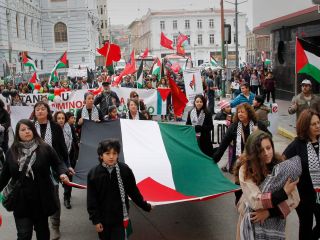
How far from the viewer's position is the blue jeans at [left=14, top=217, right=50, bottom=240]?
4.89 metres

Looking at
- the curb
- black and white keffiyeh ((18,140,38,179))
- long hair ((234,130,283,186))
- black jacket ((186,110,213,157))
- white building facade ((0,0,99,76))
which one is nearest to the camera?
long hair ((234,130,283,186))

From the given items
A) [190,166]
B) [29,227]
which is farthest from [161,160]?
[29,227]

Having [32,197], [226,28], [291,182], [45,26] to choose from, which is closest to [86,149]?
[32,197]

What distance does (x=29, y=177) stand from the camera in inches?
190

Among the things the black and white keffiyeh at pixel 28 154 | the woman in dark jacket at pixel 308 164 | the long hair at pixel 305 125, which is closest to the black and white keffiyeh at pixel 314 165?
the woman in dark jacket at pixel 308 164

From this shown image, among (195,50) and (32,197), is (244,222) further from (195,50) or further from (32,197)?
(195,50)

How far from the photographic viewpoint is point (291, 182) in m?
3.85

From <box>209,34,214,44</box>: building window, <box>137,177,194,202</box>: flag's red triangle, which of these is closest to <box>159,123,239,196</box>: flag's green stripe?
<box>137,177,194,202</box>: flag's red triangle

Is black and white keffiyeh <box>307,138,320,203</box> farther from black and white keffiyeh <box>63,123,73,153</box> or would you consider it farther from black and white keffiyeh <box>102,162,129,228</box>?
black and white keffiyeh <box>63,123,73,153</box>

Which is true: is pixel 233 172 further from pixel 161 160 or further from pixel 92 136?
pixel 92 136

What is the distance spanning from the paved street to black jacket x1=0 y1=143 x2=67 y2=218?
156 centimetres

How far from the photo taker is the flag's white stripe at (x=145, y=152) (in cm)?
644

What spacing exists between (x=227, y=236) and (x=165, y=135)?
1843 millimetres

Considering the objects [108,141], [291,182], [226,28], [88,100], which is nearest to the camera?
[291,182]
